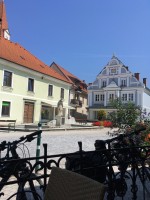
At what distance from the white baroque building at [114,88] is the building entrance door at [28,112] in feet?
67.9

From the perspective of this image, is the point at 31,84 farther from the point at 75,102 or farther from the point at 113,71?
the point at 113,71

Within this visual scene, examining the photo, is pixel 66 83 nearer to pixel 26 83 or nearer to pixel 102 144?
pixel 26 83

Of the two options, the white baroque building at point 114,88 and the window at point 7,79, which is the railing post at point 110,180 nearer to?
the window at point 7,79

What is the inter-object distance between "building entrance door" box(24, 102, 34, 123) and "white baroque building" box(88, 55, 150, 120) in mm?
20684

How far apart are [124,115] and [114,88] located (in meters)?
44.6

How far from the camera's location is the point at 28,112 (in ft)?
98.5

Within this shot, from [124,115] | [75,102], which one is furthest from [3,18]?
[124,115]

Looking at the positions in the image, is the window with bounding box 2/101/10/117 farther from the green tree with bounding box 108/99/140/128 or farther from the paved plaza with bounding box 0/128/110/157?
the green tree with bounding box 108/99/140/128

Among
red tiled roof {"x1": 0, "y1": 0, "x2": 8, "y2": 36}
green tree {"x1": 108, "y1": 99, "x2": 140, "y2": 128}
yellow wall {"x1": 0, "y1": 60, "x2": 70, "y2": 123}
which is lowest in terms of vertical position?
green tree {"x1": 108, "y1": 99, "x2": 140, "y2": 128}

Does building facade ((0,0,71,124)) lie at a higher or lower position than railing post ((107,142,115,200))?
higher

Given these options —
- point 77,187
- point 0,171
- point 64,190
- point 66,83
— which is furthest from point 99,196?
point 66,83

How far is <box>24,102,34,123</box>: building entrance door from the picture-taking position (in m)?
29.7

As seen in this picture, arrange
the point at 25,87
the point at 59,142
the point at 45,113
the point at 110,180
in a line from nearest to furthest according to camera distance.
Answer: the point at 110,180 → the point at 59,142 → the point at 25,87 → the point at 45,113

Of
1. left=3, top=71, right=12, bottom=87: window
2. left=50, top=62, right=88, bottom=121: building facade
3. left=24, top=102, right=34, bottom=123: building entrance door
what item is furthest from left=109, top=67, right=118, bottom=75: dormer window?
left=3, top=71, right=12, bottom=87: window
